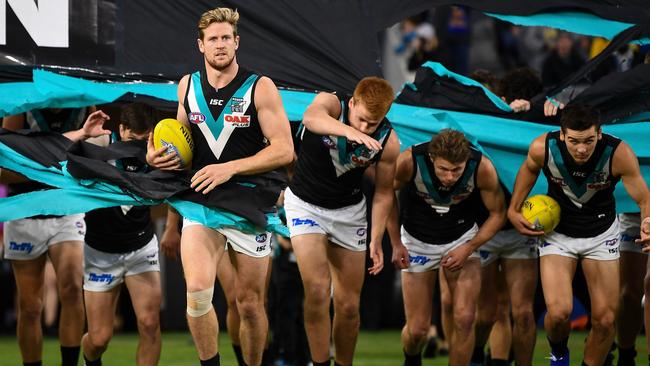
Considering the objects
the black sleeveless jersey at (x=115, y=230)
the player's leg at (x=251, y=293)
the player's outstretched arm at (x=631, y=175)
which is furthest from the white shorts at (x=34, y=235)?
the player's outstretched arm at (x=631, y=175)

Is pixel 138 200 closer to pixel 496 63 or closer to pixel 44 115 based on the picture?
pixel 44 115

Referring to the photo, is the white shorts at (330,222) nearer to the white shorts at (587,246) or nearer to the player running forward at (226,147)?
the player running forward at (226,147)

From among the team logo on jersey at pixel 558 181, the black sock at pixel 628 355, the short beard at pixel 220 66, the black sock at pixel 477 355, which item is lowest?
the black sock at pixel 477 355

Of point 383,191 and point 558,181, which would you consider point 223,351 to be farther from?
point 558,181

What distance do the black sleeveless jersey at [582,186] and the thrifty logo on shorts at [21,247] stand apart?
4.09m

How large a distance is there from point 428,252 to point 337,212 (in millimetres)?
934

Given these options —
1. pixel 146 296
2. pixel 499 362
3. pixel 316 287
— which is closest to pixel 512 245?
pixel 499 362

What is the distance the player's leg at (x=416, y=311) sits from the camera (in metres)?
8.81

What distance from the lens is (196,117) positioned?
7484 mm

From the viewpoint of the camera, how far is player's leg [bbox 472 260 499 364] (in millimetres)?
9375

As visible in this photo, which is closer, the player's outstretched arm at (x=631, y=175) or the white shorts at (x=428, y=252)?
the player's outstretched arm at (x=631, y=175)

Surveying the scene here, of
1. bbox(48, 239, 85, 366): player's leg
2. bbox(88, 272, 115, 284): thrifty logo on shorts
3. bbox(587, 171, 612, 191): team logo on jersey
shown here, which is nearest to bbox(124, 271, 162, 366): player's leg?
bbox(88, 272, 115, 284): thrifty logo on shorts

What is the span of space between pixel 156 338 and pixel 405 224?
7.23ft

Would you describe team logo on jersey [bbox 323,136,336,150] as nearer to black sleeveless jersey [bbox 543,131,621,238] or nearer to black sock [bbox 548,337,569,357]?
black sleeveless jersey [bbox 543,131,621,238]
